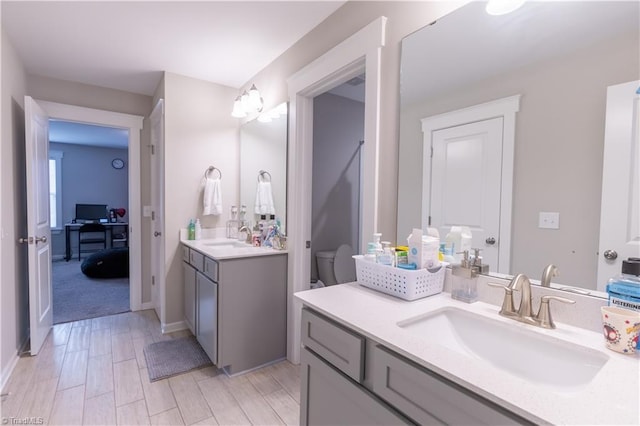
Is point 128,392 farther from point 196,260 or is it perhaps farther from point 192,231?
point 192,231

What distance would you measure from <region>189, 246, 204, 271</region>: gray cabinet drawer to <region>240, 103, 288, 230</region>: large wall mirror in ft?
2.00

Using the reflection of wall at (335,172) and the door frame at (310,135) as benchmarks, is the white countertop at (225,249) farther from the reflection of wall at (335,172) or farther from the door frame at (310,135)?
the reflection of wall at (335,172)

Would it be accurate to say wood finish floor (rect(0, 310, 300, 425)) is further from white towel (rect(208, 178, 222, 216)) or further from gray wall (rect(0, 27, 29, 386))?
white towel (rect(208, 178, 222, 216))

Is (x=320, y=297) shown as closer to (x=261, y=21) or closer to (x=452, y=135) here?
(x=452, y=135)

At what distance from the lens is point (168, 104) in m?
2.78

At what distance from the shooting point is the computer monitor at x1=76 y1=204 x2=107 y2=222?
244 inches

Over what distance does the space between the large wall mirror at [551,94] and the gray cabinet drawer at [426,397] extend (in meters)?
0.60

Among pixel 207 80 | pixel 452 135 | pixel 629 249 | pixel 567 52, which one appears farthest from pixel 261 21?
pixel 629 249

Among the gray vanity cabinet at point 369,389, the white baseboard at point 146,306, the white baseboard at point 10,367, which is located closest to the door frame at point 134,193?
the white baseboard at point 146,306

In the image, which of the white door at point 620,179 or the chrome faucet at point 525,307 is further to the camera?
the chrome faucet at point 525,307

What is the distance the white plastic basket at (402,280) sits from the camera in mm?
1196

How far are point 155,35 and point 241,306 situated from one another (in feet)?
6.56

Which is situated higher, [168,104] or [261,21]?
[261,21]

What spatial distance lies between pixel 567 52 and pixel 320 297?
1.18 meters
